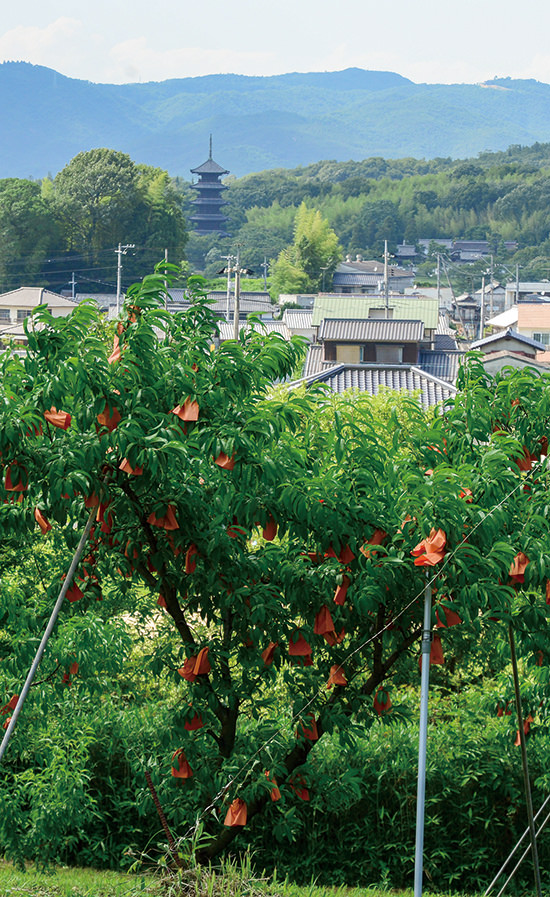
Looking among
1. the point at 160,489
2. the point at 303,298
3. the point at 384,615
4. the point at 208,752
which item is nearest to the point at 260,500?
the point at 160,489

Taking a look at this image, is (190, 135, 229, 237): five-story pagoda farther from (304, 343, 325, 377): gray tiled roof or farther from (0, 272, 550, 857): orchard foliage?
(0, 272, 550, 857): orchard foliage

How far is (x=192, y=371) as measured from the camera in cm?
338

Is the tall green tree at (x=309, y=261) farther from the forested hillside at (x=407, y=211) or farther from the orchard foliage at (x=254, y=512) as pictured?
the orchard foliage at (x=254, y=512)

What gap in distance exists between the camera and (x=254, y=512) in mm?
3535

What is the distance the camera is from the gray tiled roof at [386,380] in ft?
51.8

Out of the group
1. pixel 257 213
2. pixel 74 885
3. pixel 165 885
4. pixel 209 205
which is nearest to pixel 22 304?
pixel 74 885

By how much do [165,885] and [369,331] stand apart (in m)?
22.2

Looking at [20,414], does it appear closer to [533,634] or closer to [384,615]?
[384,615]

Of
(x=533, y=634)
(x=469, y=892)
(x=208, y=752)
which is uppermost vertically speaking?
(x=533, y=634)

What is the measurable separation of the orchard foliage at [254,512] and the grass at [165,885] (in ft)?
0.61

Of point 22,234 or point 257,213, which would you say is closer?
point 22,234

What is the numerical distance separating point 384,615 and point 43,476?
1.45 meters

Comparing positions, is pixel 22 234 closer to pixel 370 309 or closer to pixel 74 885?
pixel 370 309

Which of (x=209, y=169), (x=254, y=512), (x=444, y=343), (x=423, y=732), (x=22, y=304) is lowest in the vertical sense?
(x=423, y=732)
